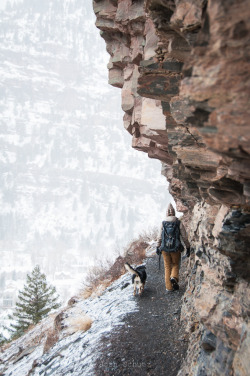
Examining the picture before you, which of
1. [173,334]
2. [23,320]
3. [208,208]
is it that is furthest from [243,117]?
[23,320]

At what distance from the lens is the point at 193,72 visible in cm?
225

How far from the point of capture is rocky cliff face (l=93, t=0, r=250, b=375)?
2.13 meters

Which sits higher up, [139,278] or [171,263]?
[171,263]

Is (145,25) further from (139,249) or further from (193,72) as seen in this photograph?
(139,249)

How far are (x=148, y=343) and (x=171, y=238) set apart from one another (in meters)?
2.51

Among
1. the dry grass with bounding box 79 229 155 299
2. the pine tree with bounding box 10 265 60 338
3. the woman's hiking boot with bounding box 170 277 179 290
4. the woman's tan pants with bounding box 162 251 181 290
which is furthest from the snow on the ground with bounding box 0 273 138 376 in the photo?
the pine tree with bounding box 10 265 60 338

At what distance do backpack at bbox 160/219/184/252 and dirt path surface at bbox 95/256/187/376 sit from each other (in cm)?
137

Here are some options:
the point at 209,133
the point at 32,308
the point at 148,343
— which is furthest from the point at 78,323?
the point at 32,308

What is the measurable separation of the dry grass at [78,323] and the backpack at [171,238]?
3.07m

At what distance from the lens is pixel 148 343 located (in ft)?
21.8

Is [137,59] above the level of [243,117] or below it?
above

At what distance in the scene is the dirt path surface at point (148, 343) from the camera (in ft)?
19.6

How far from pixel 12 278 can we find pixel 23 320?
142 metres

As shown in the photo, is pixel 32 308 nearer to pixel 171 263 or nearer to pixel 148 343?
pixel 171 263
